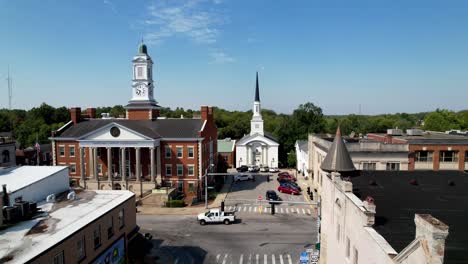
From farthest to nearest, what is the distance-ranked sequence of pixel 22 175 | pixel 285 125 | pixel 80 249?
pixel 285 125, pixel 22 175, pixel 80 249

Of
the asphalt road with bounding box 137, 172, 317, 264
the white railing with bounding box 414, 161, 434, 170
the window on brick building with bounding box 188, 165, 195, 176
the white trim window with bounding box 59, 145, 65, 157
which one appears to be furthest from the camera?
the white trim window with bounding box 59, 145, 65, 157

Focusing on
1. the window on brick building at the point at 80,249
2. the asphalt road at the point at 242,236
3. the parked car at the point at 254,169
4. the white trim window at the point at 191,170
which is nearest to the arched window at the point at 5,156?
the asphalt road at the point at 242,236

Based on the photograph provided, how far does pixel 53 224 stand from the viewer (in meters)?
17.1

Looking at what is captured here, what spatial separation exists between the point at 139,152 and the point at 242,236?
22221mm

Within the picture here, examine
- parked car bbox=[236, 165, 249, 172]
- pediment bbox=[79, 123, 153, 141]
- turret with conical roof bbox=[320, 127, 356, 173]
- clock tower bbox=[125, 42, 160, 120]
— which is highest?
clock tower bbox=[125, 42, 160, 120]

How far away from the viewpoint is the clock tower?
52.4 m

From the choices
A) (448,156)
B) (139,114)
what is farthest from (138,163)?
(448,156)

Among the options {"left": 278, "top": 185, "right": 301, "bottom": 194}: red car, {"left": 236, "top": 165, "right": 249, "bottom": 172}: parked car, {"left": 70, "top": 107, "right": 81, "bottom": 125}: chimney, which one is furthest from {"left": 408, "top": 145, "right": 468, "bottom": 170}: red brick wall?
{"left": 70, "top": 107, "right": 81, "bottom": 125}: chimney

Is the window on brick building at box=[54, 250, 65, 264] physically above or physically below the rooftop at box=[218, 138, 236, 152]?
below

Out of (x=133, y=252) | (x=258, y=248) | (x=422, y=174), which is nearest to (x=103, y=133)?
(x=133, y=252)

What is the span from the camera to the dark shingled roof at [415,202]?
10.5m

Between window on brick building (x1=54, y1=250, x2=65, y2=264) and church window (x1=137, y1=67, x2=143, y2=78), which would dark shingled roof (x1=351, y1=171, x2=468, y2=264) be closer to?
window on brick building (x1=54, y1=250, x2=65, y2=264)

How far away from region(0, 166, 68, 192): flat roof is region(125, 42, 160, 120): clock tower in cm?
2691

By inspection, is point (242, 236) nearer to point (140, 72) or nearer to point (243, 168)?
point (140, 72)
